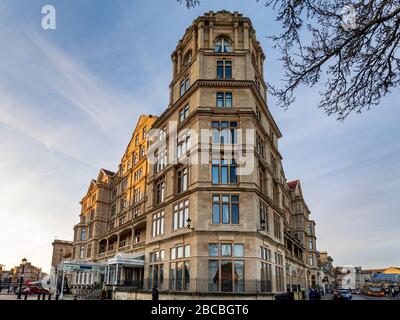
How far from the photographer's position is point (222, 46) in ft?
109

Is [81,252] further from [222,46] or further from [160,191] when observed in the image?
[222,46]

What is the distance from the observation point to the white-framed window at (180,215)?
29609 millimetres

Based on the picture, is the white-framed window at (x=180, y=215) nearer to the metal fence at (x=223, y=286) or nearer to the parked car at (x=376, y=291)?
the metal fence at (x=223, y=286)

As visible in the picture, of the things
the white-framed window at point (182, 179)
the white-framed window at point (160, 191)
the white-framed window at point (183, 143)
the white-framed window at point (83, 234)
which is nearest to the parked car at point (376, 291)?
the white-framed window at point (160, 191)

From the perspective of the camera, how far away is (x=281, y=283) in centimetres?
3459

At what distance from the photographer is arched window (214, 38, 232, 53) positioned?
33.1 meters

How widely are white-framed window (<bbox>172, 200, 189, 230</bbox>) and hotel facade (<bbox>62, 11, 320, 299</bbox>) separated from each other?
0.11 m

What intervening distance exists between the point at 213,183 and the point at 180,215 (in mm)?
4753

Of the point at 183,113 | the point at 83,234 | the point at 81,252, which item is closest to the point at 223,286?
the point at 183,113

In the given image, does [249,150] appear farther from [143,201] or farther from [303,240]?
[303,240]

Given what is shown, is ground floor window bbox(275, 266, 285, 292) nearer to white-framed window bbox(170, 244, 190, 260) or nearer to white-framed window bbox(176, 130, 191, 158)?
white-framed window bbox(170, 244, 190, 260)

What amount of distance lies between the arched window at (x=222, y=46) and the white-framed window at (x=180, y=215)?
49.5 ft

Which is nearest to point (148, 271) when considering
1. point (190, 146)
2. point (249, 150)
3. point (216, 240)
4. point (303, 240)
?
point (216, 240)
